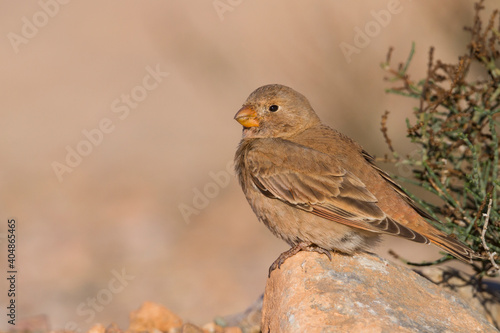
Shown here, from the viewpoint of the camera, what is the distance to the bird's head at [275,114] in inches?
233

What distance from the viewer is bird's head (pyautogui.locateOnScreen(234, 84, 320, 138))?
5.91 metres

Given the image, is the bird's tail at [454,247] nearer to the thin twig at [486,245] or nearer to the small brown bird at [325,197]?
the small brown bird at [325,197]

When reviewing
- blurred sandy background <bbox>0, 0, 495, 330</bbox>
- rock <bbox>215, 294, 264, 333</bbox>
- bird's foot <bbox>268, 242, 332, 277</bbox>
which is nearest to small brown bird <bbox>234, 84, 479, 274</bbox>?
bird's foot <bbox>268, 242, 332, 277</bbox>

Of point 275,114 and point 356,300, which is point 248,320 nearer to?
point 275,114

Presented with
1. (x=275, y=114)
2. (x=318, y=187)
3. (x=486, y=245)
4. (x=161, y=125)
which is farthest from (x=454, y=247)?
(x=161, y=125)

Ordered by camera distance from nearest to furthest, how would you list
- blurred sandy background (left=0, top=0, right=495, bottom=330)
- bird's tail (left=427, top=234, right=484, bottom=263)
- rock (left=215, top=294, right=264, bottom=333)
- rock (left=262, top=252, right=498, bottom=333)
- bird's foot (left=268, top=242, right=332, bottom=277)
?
rock (left=262, top=252, right=498, bottom=333)
bird's tail (left=427, top=234, right=484, bottom=263)
bird's foot (left=268, top=242, right=332, bottom=277)
rock (left=215, top=294, right=264, bottom=333)
blurred sandy background (left=0, top=0, right=495, bottom=330)

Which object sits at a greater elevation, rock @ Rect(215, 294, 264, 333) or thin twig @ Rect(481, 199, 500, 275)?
thin twig @ Rect(481, 199, 500, 275)

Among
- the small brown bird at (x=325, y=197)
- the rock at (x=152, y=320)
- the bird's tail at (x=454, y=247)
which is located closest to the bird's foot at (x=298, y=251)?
the small brown bird at (x=325, y=197)

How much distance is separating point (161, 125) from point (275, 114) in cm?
702

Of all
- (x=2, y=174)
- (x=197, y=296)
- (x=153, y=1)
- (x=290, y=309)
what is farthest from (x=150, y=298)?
(x=153, y=1)

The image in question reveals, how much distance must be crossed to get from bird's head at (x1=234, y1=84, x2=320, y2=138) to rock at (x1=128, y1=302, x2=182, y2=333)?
5.44 ft

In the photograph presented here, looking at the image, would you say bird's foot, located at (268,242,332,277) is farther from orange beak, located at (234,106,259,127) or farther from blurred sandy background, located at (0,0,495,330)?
blurred sandy background, located at (0,0,495,330)

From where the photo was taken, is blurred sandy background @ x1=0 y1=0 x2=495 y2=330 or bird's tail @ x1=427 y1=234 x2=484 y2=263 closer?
bird's tail @ x1=427 y1=234 x2=484 y2=263

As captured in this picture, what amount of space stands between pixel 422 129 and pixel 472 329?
6.36ft
